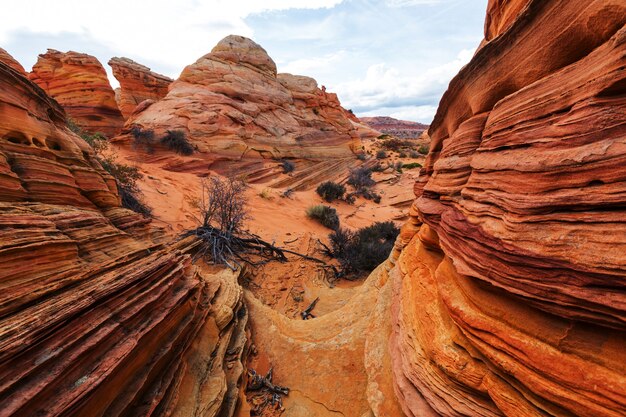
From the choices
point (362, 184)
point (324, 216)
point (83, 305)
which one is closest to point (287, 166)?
point (362, 184)

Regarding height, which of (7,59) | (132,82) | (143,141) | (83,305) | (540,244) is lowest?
(83,305)

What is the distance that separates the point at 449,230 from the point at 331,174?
1716 cm

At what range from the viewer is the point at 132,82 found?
21.5 m

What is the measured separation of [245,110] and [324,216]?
35.0ft

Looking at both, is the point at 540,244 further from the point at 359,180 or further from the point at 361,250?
the point at 359,180

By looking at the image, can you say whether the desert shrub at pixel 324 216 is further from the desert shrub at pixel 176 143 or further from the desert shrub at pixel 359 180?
the desert shrub at pixel 176 143

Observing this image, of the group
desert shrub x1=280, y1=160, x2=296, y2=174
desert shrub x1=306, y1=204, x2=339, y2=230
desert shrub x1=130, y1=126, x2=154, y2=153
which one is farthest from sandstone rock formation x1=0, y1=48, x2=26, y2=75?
desert shrub x1=280, y1=160, x2=296, y2=174

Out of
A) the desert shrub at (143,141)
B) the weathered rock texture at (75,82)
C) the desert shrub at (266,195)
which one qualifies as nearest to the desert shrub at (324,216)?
the desert shrub at (266,195)

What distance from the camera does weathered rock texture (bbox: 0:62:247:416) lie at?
67.8 inches

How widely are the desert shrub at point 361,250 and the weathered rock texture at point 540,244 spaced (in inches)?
173

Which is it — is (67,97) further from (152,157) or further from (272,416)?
(272,416)

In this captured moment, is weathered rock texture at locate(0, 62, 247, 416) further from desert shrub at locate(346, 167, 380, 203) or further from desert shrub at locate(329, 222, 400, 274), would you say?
desert shrub at locate(346, 167, 380, 203)

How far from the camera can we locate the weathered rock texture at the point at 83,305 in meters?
1.72

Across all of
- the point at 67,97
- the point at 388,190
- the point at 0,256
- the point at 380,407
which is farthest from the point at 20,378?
the point at 67,97
